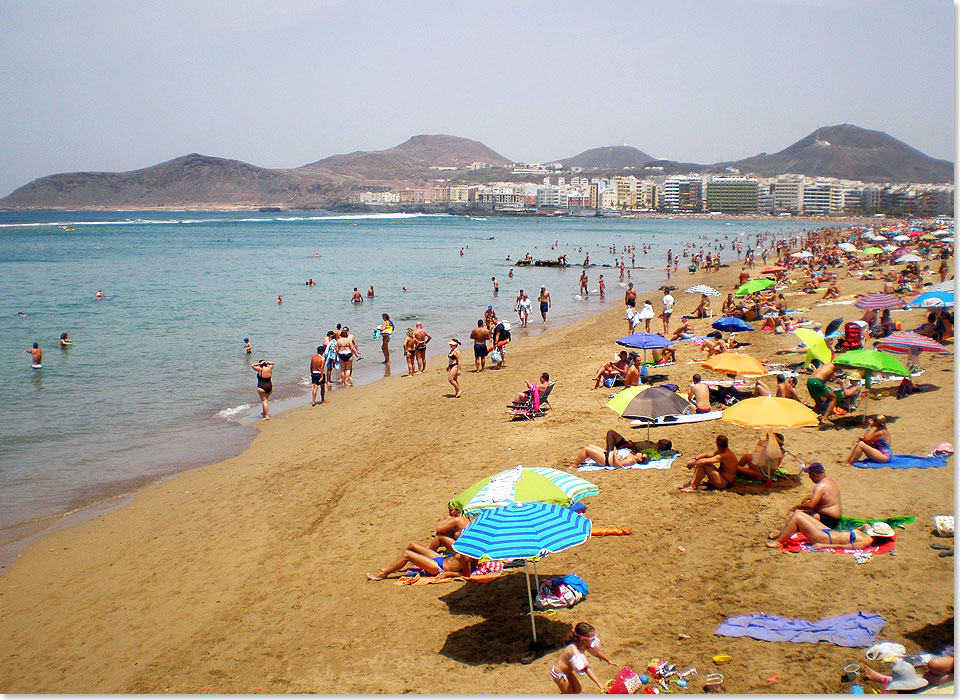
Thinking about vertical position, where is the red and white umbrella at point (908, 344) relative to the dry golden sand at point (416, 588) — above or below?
above

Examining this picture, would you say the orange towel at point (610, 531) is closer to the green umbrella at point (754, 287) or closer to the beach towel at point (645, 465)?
the beach towel at point (645, 465)

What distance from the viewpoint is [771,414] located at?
7.92m

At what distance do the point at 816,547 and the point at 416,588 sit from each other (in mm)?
3778

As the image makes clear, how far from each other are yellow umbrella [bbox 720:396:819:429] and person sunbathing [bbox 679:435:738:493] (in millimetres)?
323

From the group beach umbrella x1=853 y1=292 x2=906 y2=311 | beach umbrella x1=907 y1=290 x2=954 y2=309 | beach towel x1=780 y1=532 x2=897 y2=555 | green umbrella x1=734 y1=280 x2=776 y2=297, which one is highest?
beach umbrella x1=907 y1=290 x2=954 y2=309

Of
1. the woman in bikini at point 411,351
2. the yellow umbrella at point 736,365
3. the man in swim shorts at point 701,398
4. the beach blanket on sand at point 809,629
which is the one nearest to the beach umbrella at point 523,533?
the beach blanket on sand at point 809,629

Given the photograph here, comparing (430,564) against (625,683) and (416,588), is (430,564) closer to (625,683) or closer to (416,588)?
(416,588)

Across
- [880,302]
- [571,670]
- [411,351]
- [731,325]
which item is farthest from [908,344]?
[411,351]

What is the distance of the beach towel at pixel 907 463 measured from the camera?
26.0ft

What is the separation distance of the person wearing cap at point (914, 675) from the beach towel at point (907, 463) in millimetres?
4047

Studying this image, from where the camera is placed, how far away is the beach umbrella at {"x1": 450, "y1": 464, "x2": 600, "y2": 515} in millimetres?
6066

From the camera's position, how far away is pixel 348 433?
12406mm

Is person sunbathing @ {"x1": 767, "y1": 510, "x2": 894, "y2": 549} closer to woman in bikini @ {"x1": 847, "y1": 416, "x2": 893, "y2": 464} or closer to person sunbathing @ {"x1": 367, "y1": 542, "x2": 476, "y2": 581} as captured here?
woman in bikini @ {"x1": 847, "y1": 416, "x2": 893, "y2": 464}

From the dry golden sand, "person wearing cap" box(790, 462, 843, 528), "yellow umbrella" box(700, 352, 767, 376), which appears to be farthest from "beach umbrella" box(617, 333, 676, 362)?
"person wearing cap" box(790, 462, 843, 528)
